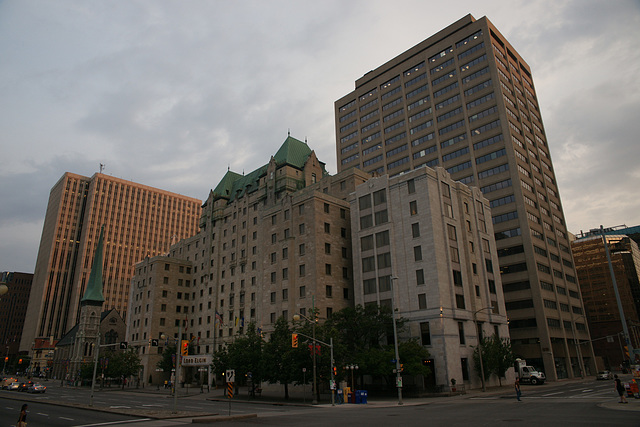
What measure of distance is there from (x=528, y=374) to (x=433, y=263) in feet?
91.5

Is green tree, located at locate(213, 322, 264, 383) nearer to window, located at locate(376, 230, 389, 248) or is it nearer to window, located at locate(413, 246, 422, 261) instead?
window, located at locate(376, 230, 389, 248)

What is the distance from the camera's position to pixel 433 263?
57688 millimetres

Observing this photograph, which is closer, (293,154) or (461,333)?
(461,333)

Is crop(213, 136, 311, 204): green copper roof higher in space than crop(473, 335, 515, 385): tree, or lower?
higher

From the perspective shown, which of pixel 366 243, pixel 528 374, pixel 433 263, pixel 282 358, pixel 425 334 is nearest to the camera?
pixel 282 358

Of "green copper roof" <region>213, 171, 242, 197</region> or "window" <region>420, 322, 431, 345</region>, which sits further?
"green copper roof" <region>213, 171, 242, 197</region>

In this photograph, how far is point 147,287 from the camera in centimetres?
10375

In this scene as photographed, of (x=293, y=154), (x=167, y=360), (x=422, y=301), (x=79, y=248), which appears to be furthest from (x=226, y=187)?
(x=79, y=248)

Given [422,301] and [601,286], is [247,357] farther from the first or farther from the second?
[601,286]

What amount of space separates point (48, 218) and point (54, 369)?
82.3 meters

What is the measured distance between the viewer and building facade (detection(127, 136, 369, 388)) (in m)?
69.7

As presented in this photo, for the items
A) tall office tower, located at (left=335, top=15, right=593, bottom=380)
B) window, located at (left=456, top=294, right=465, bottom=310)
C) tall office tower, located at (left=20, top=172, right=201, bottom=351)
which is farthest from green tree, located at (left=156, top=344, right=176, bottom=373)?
tall office tower, located at (left=20, top=172, right=201, bottom=351)

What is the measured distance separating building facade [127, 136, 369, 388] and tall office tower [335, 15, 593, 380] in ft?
83.7

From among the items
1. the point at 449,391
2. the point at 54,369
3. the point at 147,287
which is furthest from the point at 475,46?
the point at 54,369
